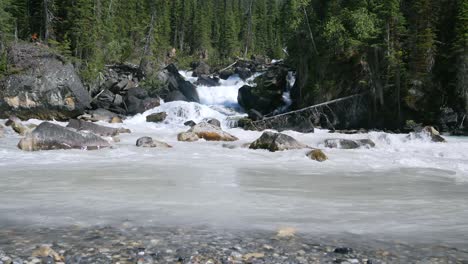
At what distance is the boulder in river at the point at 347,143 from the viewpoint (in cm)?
1458

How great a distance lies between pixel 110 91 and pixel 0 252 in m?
26.7

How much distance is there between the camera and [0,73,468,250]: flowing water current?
480cm

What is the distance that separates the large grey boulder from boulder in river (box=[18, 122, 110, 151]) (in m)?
10.5

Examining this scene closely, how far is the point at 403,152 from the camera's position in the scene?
1391 centimetres

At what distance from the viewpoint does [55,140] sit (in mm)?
12266

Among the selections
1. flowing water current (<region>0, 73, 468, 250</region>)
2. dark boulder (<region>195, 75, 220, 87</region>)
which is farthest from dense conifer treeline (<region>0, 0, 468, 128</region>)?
flowing water current (<region>0, 73, 468, 250</region>)

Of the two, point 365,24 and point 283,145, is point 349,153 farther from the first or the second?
point 365,24

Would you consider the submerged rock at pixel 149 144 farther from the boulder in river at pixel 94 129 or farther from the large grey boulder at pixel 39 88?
the large grey boulder at pixel 39 88

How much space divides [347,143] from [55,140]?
33.2 ft

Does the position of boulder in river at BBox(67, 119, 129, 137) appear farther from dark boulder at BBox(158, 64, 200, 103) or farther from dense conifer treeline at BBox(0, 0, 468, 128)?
dark boulder at BBox(158, 64, 200, 103)

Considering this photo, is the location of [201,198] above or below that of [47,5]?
below

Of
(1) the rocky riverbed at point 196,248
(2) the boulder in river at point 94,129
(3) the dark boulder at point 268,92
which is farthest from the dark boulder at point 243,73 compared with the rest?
(1) the rocky riverbed at point 196,248

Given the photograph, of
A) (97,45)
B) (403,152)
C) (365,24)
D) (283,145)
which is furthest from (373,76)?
(97,45)

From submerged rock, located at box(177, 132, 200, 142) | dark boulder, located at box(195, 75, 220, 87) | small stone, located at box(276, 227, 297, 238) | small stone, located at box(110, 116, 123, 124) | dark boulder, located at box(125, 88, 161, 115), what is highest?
dark boulder, located at box(195, 75, 220, 87)
